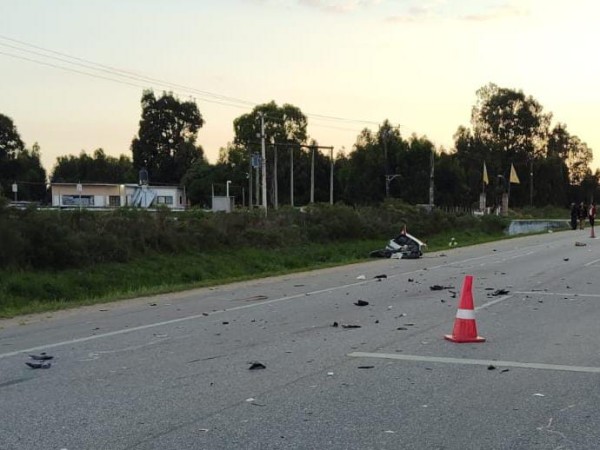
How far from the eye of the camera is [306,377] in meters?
6.57

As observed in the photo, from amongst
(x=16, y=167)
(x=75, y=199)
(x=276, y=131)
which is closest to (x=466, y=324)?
(x=75, y=199)

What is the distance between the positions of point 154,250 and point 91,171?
389ft

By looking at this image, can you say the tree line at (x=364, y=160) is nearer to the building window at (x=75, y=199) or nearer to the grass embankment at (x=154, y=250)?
the building window at (x=75, y=199)

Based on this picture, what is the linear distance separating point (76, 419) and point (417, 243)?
820 inches

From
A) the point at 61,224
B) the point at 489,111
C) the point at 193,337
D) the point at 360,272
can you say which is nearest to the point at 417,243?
the point at 360,272

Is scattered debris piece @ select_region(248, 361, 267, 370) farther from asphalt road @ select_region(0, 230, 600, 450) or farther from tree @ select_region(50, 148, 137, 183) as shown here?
tree @ select_region(50, 148, 137, 183)

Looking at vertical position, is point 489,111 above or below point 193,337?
above

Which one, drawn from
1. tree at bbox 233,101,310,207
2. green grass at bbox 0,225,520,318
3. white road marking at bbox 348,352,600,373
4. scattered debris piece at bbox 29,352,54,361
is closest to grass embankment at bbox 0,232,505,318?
green grass at bbox 0,225,520,318

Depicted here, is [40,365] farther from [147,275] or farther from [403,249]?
[403,249]

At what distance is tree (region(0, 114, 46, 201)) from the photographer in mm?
108750

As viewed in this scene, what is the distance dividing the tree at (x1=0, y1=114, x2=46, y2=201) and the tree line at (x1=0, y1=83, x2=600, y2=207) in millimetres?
184

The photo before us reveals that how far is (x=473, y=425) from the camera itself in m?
5.05

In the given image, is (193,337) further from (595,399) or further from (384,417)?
(595,399)

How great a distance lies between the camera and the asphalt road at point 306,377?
4875 mm
